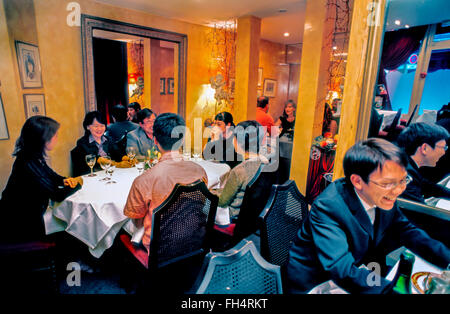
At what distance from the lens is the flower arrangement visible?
3492 millimetres

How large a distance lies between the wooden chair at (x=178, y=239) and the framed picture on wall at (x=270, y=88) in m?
5.94

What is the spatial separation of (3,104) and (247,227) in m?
2.61

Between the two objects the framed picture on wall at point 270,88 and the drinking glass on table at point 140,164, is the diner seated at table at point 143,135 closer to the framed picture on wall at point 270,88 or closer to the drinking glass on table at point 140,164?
the drinking glass on table at point 140,164

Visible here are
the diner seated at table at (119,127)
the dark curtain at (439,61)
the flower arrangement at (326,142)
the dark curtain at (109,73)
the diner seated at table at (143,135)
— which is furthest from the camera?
the dark curtain at (109,73)

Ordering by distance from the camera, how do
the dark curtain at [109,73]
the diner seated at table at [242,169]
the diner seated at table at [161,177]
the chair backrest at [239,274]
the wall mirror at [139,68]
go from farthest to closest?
1. the dark curtain at [109,73]
2. the wall mirror at [139,68]
3. the diner seated at table at [242,169]
4. the diner seated at table at [161,177]
5. the chair backrest at [239,274]

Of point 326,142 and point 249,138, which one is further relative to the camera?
point 326,142

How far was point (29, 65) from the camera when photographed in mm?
3006

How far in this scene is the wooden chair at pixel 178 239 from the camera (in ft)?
5.11

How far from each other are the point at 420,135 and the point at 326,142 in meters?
1.84

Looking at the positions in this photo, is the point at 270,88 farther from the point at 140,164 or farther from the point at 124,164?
the point at 124,164

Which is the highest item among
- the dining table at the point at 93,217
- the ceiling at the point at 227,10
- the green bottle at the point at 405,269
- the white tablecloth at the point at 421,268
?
the ceiling at the point at 227,10

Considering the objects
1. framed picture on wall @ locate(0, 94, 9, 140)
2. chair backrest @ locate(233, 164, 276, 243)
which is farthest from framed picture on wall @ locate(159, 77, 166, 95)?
chair backrest @ locate(233, 164, 276, 243)

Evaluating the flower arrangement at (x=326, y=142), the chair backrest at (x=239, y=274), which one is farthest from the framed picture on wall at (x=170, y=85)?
the chair backrest at (x=239, y=274)

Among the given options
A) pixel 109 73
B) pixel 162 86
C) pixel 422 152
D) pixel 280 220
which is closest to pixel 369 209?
pixel 280 220
